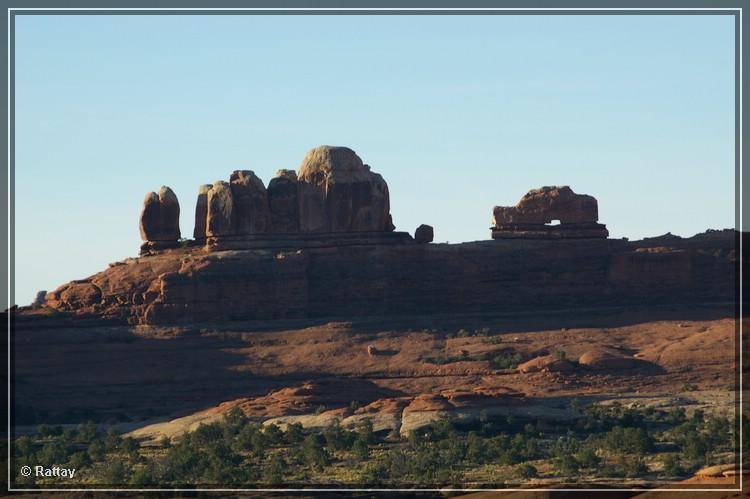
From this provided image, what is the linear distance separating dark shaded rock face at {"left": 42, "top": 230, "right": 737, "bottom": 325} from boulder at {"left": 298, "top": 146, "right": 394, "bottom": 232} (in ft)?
7.08

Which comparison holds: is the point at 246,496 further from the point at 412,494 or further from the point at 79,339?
the point at 79,339

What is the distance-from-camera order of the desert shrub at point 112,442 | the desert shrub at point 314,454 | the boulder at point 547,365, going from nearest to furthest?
the desert shrub at point 314,454 < the desert shrub at point 112,442 < the boulder at point 547,365

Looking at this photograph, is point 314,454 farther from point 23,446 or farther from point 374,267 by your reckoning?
point 374,267

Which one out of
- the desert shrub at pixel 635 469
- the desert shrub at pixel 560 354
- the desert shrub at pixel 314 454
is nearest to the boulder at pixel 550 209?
the desert shrub at pixel 560 354

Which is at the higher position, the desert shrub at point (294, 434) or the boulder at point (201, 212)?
the boulder at point (201, 212)

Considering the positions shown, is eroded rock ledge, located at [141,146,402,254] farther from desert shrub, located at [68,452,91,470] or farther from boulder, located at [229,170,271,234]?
desert shrub, located at [68,452,91,470]

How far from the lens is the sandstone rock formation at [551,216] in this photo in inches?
4806

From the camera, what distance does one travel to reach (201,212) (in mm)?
124438

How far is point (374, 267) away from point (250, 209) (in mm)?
8026

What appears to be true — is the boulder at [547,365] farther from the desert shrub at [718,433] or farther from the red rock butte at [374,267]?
the desert shrub at [718,433]

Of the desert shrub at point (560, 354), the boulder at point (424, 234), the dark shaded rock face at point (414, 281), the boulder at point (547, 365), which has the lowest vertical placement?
the boulder at point (547, 365)

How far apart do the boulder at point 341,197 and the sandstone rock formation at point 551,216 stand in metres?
6.61

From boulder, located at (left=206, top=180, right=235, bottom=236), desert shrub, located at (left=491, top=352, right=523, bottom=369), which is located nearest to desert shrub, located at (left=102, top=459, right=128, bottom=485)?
desert shrub, located at (left=491, top=352, right=523, bottom=369)

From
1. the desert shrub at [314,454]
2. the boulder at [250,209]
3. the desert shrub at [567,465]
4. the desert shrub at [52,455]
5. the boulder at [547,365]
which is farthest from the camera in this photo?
the boulder at [250,209]
